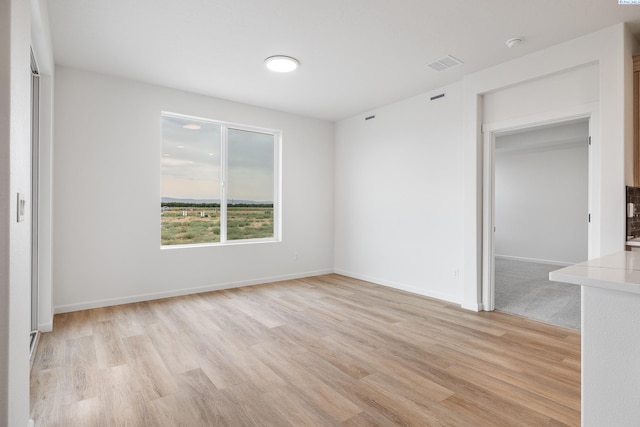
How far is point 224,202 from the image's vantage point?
16.7 ft

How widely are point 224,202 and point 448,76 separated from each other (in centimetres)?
364

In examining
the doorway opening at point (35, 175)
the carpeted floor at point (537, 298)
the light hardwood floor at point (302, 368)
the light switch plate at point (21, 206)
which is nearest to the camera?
the light switch plate at point (21, 206)

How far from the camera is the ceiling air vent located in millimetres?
3558

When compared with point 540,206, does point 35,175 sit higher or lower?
higher

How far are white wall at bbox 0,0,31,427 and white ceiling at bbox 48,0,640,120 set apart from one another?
1620mm

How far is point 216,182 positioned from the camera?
5031 millimetres

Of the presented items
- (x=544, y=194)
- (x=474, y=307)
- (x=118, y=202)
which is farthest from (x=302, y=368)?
(x=544, y=194)

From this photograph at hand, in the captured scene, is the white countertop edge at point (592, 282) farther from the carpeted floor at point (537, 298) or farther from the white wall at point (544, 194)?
the white wall at point (544, 194)

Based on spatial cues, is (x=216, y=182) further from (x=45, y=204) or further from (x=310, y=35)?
(x=310, y=35)

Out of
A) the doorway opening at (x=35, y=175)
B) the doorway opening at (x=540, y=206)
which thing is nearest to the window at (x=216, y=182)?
the doorway opening at (x=35, y=175)

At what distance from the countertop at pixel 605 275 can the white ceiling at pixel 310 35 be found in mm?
2265

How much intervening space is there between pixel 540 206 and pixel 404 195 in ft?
14.6

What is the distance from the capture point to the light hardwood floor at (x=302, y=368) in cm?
194

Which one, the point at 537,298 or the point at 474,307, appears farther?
the point at 537,298
